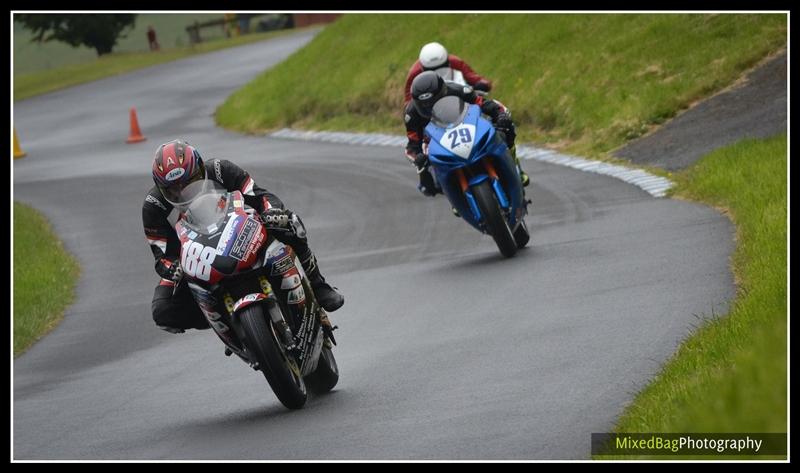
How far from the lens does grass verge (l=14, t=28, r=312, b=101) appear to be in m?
47.3

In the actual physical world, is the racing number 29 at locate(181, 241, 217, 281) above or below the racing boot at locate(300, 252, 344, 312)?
above

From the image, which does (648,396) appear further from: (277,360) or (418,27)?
(418,27)

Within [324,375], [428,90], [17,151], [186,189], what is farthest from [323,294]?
[17,151]

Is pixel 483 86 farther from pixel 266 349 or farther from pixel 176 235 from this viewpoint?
pixel 266 349

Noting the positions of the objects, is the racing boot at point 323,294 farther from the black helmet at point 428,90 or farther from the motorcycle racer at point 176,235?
the black helmet at point 428,90

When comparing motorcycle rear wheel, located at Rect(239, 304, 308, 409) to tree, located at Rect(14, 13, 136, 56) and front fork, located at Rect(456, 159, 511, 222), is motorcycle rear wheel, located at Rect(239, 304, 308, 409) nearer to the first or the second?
Result: front fork, located at Rect(456, 159, 511, 222)

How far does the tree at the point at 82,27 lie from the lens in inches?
2095

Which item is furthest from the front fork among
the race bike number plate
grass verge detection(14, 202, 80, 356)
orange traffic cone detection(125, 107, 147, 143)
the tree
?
the tree

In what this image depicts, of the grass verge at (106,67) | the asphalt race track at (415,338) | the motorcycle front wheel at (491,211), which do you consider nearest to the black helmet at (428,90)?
the motorcycle front wheel at (491,211)

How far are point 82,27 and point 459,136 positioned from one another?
45724mm

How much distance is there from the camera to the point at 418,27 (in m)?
31.7

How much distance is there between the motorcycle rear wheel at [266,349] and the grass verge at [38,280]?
5840 millimetres

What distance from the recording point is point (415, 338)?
10.4 m

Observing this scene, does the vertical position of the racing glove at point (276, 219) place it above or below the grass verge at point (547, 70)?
above
